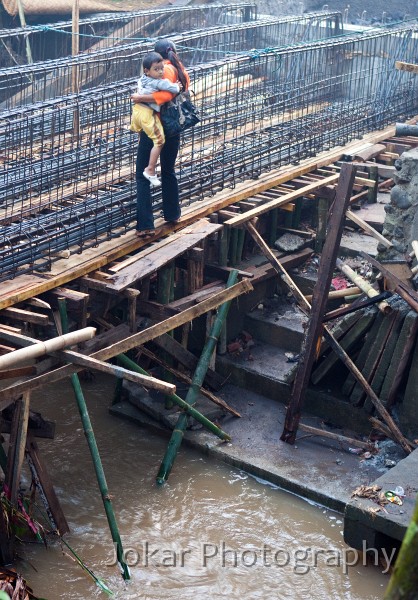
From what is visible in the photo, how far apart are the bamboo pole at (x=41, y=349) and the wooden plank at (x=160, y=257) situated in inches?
69.2

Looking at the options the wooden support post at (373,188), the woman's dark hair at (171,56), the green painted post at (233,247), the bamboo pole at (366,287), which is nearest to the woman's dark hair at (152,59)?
the woman's dark hair at (171,56)

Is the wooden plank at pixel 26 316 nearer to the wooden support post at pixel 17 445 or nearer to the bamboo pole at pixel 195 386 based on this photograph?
the wooden support post at pixel 17 445

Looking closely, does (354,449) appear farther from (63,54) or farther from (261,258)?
(63,54)

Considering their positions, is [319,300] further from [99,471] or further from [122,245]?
[99,471]

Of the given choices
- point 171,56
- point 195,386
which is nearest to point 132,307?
point 195,386

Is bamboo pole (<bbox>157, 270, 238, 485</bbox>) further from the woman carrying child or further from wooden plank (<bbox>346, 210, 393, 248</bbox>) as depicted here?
wooden plank (<bbox>346, 210, 393, 248</bbox>)

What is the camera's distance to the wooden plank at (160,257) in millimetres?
7625

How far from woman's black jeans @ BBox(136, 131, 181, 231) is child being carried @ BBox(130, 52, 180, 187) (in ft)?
0.38

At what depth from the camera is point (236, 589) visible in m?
6.53

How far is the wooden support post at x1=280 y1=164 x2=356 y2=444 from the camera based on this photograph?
7461 mm

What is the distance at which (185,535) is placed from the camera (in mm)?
7066

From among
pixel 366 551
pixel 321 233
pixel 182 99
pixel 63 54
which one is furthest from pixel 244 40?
pixel 366 551

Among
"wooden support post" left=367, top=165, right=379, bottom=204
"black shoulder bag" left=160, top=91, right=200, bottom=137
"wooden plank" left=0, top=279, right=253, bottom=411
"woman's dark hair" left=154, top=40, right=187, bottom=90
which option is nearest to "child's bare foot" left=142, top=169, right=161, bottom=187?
"black shoulder bag" left=160, top=91, right=200, bottom=137

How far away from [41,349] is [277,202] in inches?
181
